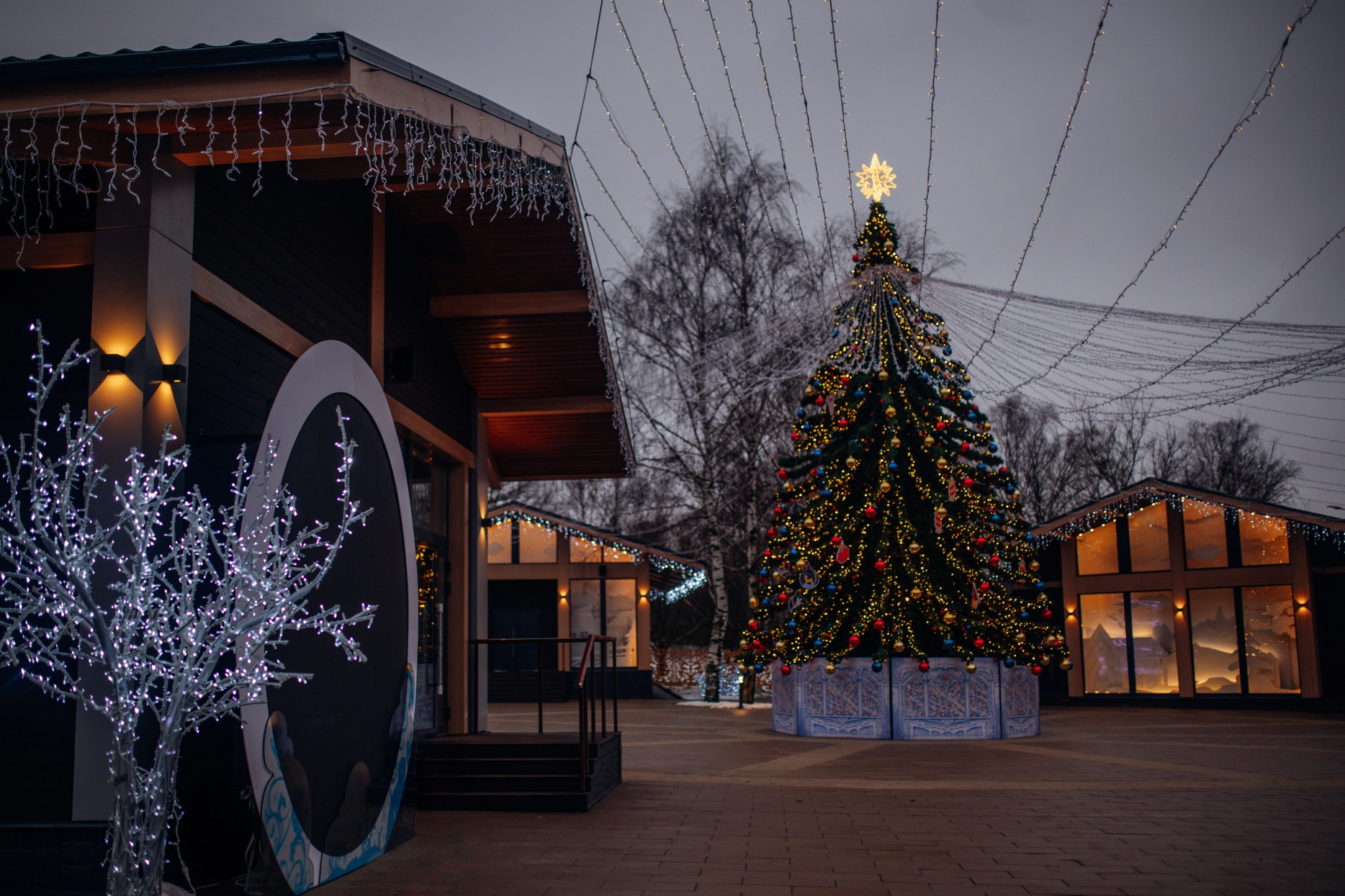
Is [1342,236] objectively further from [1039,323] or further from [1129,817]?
[1129,817]

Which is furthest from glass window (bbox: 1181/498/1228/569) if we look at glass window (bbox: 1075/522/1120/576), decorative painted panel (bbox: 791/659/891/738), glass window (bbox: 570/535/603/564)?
glass window (bbox: 570/535/603/564)

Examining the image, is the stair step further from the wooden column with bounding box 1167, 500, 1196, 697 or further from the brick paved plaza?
the wooden column with bounding box 1167, 500, 1196, 697

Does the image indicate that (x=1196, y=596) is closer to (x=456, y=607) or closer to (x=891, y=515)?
(x=891, y=515)

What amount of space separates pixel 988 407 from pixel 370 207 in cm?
3217

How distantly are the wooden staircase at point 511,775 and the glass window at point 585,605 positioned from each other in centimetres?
1616

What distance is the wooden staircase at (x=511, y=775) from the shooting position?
8.06 m

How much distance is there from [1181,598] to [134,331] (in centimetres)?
1991

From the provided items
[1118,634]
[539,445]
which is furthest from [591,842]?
[1118,634]

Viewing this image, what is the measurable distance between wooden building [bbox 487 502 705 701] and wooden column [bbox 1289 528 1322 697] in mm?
11906

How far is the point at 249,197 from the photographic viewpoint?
6387 millimetres

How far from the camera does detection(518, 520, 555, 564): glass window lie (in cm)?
2469

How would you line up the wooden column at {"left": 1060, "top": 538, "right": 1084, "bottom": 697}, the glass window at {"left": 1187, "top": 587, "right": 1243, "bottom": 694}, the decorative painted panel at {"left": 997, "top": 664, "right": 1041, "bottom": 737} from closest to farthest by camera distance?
the decorative painted panel at {"left": 997, "top": 664, "right": 1041, "bottom": 737} < the glass window at {"left": 1187, "top": 587, "right": 1243, "bottom": 694} < the wooden column at {"left": 1060, "top": 538, "right": 1084, "bottom": 697}

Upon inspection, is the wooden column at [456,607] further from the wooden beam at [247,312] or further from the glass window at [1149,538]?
the glass window at [1149,538]

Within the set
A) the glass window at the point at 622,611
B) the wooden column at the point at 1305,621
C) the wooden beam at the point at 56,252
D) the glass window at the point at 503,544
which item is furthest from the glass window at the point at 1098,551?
the wooden beam at the point at 56,252
